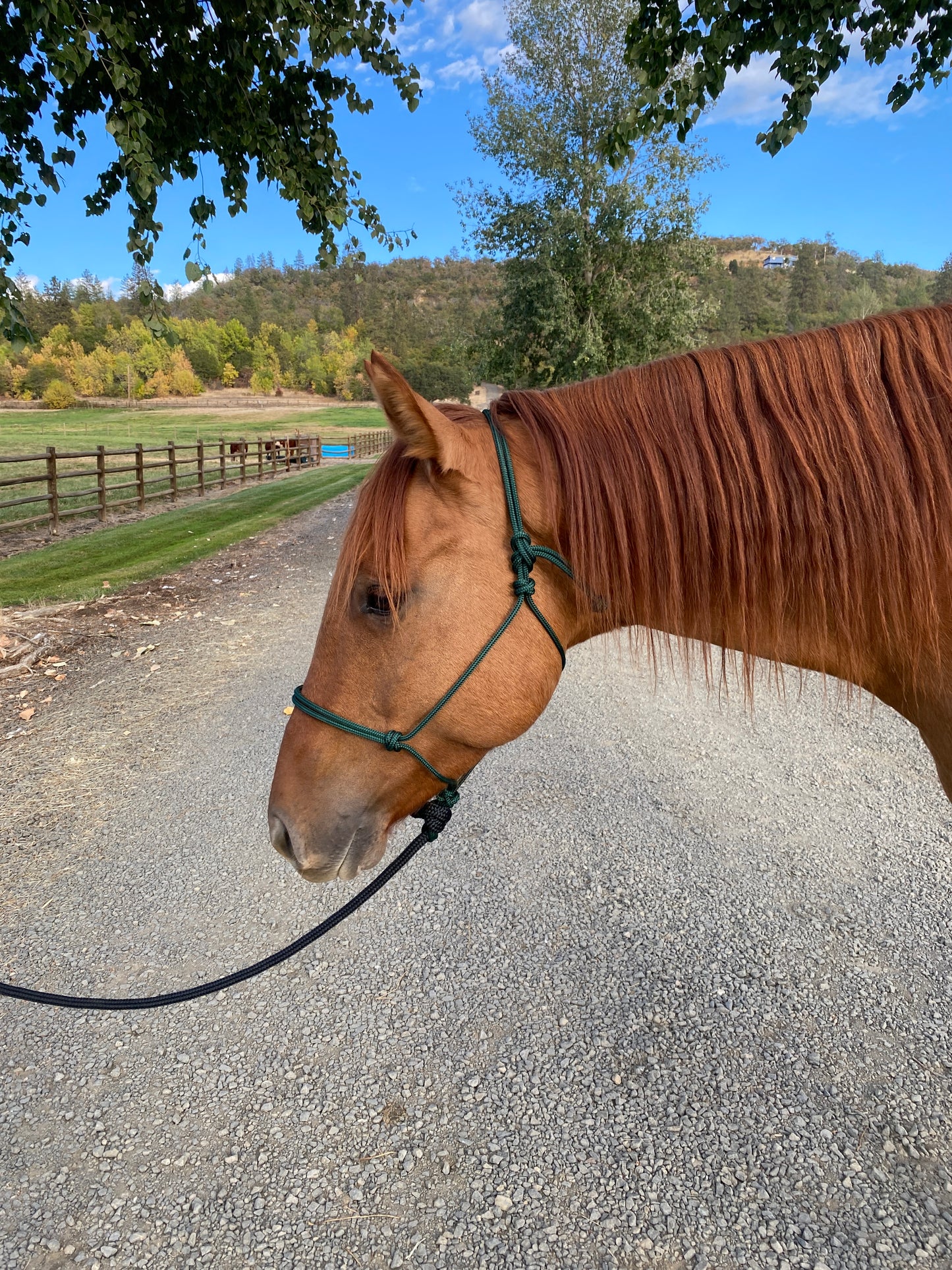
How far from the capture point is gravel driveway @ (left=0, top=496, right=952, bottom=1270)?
1.78 m

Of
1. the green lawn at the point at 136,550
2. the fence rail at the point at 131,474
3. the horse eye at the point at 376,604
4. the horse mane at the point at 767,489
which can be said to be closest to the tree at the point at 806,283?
the fence rail at the point at 131,474

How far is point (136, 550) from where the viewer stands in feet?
36.5

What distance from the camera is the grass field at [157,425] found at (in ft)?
143

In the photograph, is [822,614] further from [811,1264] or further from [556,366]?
[556,366]

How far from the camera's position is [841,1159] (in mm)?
1914

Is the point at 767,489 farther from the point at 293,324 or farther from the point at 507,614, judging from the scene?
the point at 293,324

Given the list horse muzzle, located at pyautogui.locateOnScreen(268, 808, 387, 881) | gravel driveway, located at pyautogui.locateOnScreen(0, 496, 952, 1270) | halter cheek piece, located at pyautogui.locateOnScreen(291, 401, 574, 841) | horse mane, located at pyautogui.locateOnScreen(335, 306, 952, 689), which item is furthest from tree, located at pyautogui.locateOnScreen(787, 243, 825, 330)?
horse muzzle, located at pyautogui.locateOnScreen(268, 808, 387, 881)

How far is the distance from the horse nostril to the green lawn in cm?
409

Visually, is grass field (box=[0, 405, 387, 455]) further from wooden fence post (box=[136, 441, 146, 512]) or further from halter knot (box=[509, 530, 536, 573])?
halter knot (box=[509, 530, 536, 573])

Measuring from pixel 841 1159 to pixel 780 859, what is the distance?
5.06ft

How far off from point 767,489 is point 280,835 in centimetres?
138

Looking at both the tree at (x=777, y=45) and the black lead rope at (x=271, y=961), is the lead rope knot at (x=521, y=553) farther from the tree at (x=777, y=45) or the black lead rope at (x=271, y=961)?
the tree at (x=777, y=45)

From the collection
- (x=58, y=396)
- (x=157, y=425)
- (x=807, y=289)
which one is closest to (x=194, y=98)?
(x=807, y=289)

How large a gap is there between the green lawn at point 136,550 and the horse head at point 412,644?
394 centimetres
